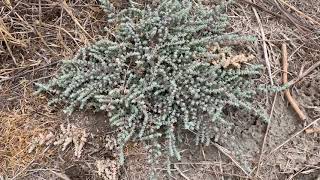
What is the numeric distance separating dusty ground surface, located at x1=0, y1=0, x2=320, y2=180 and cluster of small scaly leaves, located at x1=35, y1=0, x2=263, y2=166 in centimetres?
11

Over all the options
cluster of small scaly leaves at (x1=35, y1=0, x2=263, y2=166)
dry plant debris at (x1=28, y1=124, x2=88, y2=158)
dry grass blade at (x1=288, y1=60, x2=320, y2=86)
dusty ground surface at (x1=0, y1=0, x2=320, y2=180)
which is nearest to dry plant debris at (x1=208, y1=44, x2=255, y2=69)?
cluster of small scaly leaves at (x1=35, y1=0, x2=263, y2=166)

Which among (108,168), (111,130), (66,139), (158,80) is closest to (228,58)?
(158,80)

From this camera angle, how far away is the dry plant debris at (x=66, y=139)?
3031 mm

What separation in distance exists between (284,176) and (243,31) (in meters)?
0.99

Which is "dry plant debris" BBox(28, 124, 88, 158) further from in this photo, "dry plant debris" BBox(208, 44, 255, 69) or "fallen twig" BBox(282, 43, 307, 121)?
"fallen twig" BBox(282, 43, 307, 121)

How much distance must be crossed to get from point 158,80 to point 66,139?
0.68 metres

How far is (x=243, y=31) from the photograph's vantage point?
3.30m

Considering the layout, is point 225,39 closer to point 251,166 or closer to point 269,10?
point 269,10

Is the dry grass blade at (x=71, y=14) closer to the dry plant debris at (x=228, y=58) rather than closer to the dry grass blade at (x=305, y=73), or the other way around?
the dry plant debris at (x=228, y=58)

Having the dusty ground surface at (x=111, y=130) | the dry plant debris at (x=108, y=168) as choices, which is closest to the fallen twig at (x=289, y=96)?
the dusty ground surface at (x=111, y=130)

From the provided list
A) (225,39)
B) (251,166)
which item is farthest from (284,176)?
(225,39)

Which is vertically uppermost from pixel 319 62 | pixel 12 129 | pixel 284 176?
pixel 319 62

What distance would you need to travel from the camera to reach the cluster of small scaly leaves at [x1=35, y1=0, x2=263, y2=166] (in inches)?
117

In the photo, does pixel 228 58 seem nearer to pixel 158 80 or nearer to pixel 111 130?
pixel 158 80
